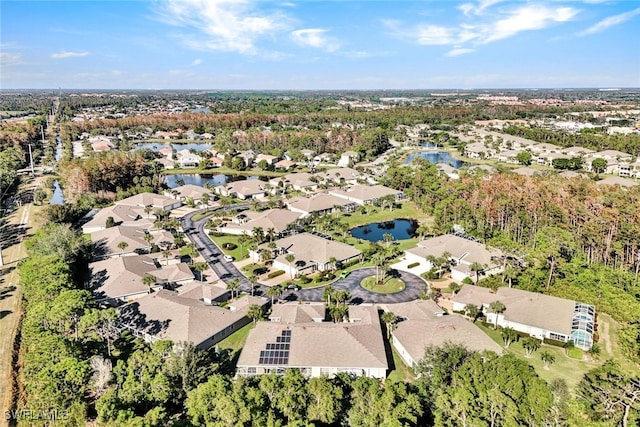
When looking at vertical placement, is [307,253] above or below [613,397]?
below

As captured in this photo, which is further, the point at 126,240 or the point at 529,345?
the point at 126,240

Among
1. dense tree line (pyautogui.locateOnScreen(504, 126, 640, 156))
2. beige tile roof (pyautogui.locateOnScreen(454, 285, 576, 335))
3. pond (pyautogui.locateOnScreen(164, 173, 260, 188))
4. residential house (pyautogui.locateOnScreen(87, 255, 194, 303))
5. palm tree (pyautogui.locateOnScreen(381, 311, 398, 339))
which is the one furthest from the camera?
dense tree line (pyautogui.locateOnScreen(504, 126, 640, 156))

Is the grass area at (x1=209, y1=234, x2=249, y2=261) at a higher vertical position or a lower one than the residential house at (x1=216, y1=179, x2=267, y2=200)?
lower

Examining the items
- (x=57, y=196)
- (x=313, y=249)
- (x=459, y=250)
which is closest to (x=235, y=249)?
(x=313, y=249)

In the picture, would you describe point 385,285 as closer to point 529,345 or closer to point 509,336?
point 509,336

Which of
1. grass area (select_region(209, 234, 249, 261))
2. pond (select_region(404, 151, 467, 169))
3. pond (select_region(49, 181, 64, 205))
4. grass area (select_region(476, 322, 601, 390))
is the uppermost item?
pond (select_region(49, 181, 64, 205))

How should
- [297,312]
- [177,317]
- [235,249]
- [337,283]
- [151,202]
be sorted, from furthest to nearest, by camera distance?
[151,202]
[235,249]
[337,283]
[297,312]
[177,317]

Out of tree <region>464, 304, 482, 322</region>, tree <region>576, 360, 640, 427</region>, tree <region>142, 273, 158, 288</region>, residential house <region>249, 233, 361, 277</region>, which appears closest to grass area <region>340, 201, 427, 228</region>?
residential house <region>249, 233, 361, 277</region>

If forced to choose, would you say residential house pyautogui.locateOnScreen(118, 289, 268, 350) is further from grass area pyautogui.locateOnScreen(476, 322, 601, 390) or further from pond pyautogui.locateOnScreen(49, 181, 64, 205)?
pond pyautogui.locateOnScreen(49, 181, 64, 205)
